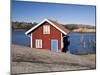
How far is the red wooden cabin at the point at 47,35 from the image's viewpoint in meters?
2.73

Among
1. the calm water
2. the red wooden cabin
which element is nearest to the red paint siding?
the red wooden cabin

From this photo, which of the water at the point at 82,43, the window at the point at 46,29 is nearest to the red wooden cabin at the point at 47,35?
the window at the point at 46,29

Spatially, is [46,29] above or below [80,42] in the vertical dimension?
above

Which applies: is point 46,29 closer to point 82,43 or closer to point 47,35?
point 47,35

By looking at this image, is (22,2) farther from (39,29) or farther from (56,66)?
(56,66)

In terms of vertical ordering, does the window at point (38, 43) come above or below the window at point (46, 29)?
below

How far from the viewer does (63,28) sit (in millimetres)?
2854

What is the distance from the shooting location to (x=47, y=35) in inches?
110

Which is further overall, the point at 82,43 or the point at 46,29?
the point at 82,43

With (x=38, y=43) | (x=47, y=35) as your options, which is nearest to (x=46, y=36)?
(x=47, y=35)

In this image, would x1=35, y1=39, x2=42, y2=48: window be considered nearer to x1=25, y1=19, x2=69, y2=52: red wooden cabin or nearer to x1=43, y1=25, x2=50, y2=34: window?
x1=25, y1=19, x2=69, y2=52: red wooden cabin

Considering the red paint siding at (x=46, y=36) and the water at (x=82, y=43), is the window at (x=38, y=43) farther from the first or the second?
the water at (x=82, y=43)

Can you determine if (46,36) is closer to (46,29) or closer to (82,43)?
(46,29)

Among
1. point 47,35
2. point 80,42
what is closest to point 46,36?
point 47,35
